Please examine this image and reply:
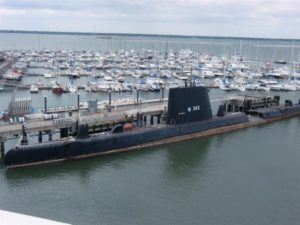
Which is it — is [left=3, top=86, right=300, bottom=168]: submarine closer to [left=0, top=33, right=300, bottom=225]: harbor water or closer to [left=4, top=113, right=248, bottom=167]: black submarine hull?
[left=4, top=113, right=248, bottom=167]: black submarine hull

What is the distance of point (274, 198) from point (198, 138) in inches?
465

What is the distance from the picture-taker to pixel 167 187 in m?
21.5

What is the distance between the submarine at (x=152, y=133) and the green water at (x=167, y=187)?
63cm

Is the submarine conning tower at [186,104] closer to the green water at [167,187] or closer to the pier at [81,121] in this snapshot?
the green water at [167,187]

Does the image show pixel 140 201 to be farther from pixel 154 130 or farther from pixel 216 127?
pixel 216 127

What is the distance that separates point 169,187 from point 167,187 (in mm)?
124

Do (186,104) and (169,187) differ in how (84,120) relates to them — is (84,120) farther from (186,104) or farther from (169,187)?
(169,187)

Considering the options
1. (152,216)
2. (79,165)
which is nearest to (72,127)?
(79,165)

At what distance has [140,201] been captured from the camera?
19.3 meters

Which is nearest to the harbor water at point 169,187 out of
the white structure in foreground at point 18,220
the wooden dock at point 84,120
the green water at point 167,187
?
the green water at point 167,187

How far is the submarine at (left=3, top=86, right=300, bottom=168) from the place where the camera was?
23.7 meters

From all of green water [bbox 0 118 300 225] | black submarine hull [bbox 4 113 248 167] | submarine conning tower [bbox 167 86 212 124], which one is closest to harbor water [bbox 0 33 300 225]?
green water [bbox 0 118 300 225]

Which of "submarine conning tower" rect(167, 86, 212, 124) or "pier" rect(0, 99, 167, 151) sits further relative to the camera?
"submarine conning tower" rect(167, 86, 212, 124)

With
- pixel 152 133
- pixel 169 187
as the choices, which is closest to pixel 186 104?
pixel 152 133
